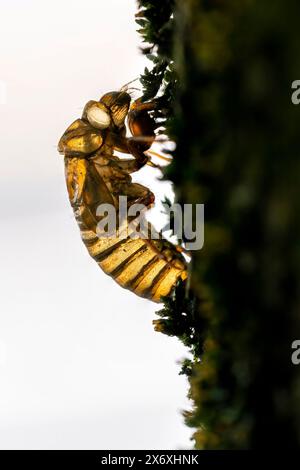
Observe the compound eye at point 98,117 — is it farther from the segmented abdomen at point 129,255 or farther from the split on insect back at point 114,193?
the segmented abdomen at point 129,255

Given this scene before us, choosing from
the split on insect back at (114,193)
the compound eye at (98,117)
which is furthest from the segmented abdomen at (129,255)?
the compound eye at (98,117)

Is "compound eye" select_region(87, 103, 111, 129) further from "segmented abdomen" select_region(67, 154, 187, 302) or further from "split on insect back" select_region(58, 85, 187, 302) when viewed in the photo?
"segmented abdomen" select_region(67, 154, 187, 302)

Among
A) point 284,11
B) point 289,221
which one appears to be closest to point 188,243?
point 289,221

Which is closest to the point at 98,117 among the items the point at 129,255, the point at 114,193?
the point at 114,193

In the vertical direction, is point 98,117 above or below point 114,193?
above

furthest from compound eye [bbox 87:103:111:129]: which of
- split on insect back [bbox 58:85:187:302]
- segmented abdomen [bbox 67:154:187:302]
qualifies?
segmented abdomen [bbox 67:154:187:302]

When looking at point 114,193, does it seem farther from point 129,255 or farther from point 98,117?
point 98,117
